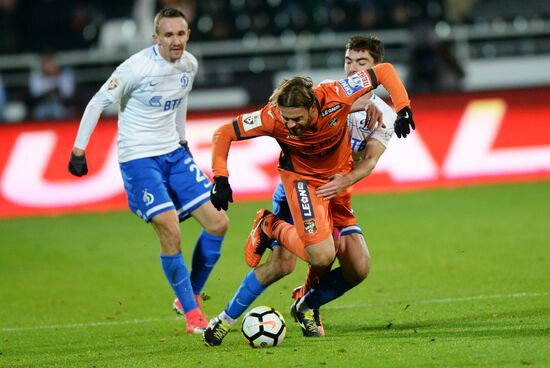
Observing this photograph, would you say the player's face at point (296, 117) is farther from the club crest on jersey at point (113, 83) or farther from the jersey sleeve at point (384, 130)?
the club crest on jersey at point (113, 83)

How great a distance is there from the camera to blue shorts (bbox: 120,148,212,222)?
330 inches

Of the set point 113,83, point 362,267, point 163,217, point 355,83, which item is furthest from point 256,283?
point 113,83

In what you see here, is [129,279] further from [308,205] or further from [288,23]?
[288,23]

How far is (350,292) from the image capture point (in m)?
9.59

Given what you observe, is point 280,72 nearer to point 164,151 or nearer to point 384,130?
point 164,151

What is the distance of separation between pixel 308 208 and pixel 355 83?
2.96ft

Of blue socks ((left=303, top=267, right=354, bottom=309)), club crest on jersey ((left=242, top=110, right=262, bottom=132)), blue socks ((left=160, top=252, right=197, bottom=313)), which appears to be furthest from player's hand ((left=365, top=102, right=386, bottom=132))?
blue socks ((left=160, top=252, right=197, bottom=313))

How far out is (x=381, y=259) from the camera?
11.1m

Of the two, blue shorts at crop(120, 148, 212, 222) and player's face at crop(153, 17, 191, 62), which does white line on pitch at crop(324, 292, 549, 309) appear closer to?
blue shorts at crop(120, 148, 212, 222)

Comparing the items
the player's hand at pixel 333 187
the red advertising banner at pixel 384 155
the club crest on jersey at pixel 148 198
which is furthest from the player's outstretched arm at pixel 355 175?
the red advertising banner at pixel 384 155

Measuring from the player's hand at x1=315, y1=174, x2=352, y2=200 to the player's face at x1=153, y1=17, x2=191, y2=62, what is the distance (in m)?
1.82

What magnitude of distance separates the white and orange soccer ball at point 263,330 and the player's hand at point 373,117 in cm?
157

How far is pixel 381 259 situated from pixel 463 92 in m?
5.44

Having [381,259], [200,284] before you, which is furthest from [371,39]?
[381,259]
